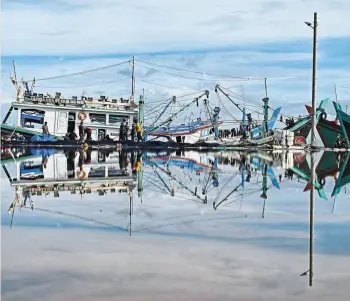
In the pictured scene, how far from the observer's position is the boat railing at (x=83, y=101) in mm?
48531

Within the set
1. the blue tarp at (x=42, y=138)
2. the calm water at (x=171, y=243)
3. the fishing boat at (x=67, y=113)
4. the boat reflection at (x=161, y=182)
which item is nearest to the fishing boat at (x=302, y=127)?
the fishing boat at (x=67, y=113)

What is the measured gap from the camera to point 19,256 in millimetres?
6918

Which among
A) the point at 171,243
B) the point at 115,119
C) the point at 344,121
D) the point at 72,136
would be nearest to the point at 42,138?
the point at 72,136

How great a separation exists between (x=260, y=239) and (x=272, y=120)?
44.4 meters

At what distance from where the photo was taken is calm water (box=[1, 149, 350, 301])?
18.6 feet

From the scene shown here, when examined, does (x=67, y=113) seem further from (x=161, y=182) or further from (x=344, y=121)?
(x=161, y=182)

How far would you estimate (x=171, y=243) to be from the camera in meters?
7.76

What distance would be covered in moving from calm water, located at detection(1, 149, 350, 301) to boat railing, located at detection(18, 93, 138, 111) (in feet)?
111

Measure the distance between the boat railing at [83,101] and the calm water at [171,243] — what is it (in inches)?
1332

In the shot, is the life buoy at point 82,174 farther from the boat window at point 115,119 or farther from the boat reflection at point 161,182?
the boat window at point 115,119

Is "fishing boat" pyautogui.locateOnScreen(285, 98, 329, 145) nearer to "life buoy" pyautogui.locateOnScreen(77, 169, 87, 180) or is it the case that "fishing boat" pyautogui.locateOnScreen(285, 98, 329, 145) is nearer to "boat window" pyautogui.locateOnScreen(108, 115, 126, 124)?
"boat window" pyautogui.locateOnScreen(108, 115, 126, 124)

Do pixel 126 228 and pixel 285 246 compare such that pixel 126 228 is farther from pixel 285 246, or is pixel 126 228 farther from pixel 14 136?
pixel 14 136

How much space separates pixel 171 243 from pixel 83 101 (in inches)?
1680

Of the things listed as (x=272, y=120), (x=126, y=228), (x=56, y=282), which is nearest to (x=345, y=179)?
(x=126, y=228)
